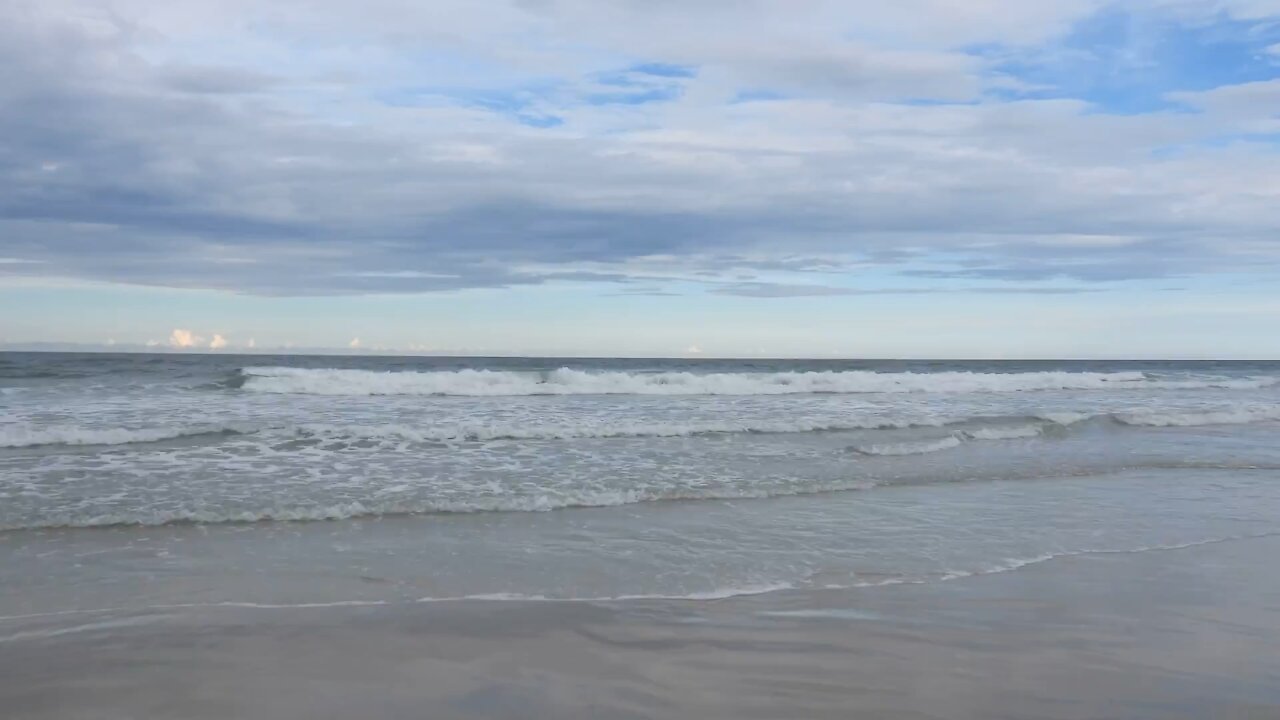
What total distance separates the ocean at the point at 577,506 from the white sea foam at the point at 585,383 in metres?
6.02

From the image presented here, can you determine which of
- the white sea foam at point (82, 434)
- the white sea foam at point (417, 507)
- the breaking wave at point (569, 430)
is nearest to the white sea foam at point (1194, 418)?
the breaking wave at point (569, 430)

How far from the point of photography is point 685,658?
184 inches

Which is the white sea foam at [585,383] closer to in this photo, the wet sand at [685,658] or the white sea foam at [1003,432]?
the white sea foam at [1003,432]

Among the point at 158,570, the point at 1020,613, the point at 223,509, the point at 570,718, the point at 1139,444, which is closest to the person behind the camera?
the point at 570,718

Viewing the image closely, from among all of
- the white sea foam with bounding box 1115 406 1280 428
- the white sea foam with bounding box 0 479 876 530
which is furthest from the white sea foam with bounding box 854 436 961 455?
the white sea foam with bounding box 1115 406 1280 428

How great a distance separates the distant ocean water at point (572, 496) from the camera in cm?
650

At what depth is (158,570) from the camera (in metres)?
6.47

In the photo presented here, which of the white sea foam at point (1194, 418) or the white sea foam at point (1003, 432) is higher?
the white sea foam at point (1194, 418)

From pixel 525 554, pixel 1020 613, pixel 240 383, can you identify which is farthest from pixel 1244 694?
pixel 240 383

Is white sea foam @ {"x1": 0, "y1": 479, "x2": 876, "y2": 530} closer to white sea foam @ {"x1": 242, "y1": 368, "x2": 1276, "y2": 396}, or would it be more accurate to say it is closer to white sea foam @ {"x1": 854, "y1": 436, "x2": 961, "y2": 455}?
white sea foam @ {"x1": 854, "y1": 436, "x2": 961, "y2": 455}

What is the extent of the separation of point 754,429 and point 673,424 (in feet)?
4.88

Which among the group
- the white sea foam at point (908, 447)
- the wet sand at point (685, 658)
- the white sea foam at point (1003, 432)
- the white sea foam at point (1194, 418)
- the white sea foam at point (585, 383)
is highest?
the white sea foam at point (585, 383)

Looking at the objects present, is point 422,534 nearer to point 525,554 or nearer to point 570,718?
point 525,554

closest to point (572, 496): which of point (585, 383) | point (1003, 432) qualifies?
point (1003, 432)
